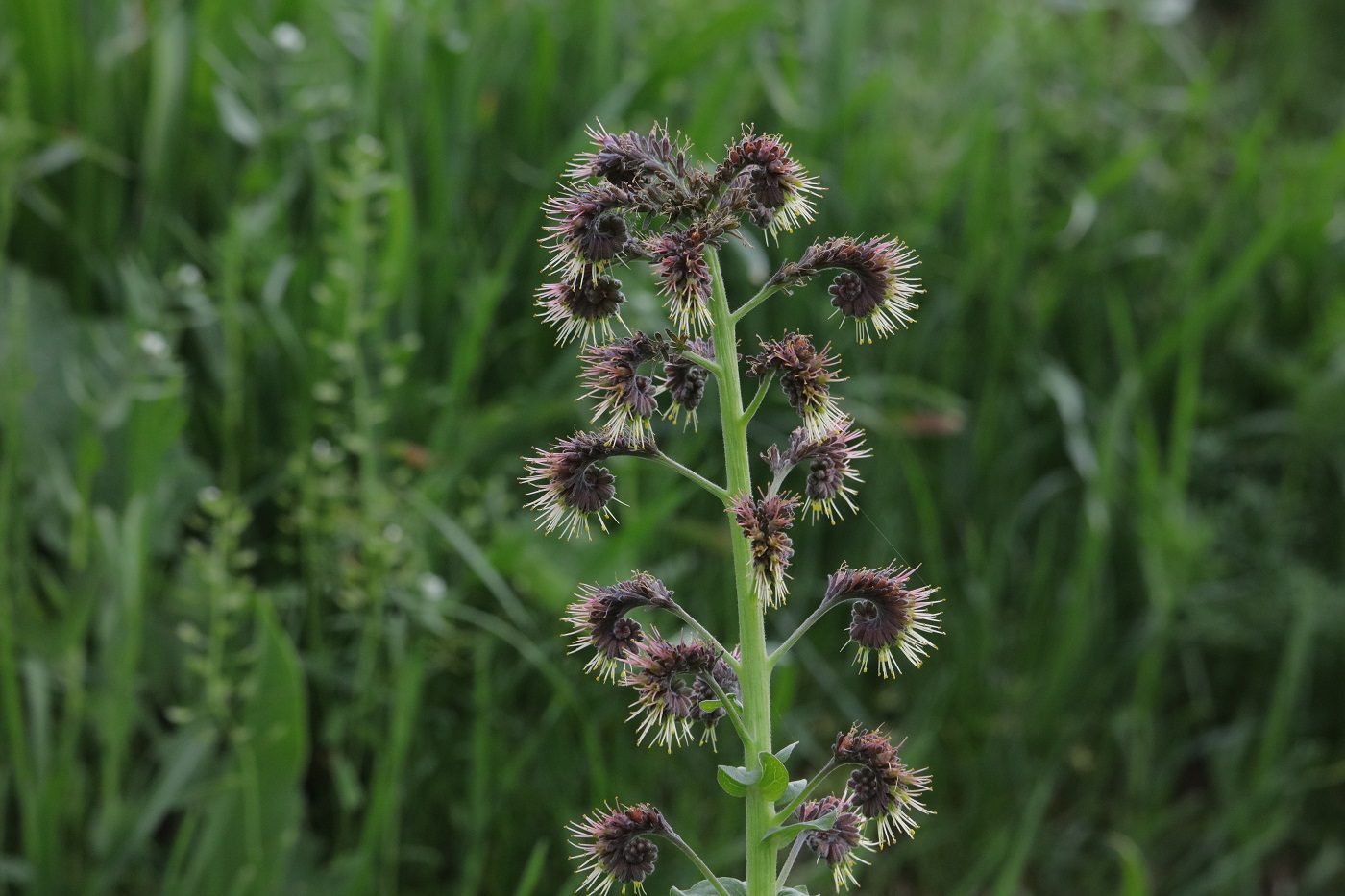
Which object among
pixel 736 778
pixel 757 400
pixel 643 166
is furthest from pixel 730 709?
pixel 643 166

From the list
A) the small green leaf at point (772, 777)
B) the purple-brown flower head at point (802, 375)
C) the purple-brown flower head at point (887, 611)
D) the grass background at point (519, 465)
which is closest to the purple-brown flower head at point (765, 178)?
the purple-brown flower head at point (802, 375)

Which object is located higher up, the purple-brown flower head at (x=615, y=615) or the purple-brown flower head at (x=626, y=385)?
the purple-brown flower head at (x=626, y=385)

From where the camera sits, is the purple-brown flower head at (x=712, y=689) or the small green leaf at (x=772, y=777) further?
the purple-brown flower head at (x=712, y=689)

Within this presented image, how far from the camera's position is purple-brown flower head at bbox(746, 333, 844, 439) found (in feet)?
4.15

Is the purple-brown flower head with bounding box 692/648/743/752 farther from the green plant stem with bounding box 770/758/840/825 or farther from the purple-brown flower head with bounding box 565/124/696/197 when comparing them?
the purple-brown flower head with bounding box 565/124/696/197

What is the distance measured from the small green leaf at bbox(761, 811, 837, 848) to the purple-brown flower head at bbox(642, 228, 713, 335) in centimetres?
46

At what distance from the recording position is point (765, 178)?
1.24 m

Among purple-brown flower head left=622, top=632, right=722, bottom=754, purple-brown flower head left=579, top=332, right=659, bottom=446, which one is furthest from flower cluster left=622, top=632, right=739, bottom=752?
purple-brown flower head left=579, top=332, right=659, bottom=446

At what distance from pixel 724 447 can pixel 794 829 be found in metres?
0.35

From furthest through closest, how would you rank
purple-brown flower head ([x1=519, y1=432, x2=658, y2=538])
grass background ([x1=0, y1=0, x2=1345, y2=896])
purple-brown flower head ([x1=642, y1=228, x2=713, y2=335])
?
grass background ([x1=0, y1=0, x2=1345, y2=896]) → purple-brown flower head ([x1=519, y1=432, x2=658, y2=538]) → purple-brown flower head ([x1=642, y1=228, x2=713, y2=335])

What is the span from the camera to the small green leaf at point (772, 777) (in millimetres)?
1213

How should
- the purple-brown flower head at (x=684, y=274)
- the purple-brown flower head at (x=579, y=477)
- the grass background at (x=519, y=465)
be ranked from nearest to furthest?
the purple-brown flower head at (x=684, y=274) < the purple-brown flower head at (x=579, y=477) < the grass background at (x=519, y=465)

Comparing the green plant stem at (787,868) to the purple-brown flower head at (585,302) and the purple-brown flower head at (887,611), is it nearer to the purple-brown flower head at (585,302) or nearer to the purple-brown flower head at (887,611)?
the purple-brown flower head at (887,611)

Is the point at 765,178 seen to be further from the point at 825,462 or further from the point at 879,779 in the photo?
the point at 879,779
